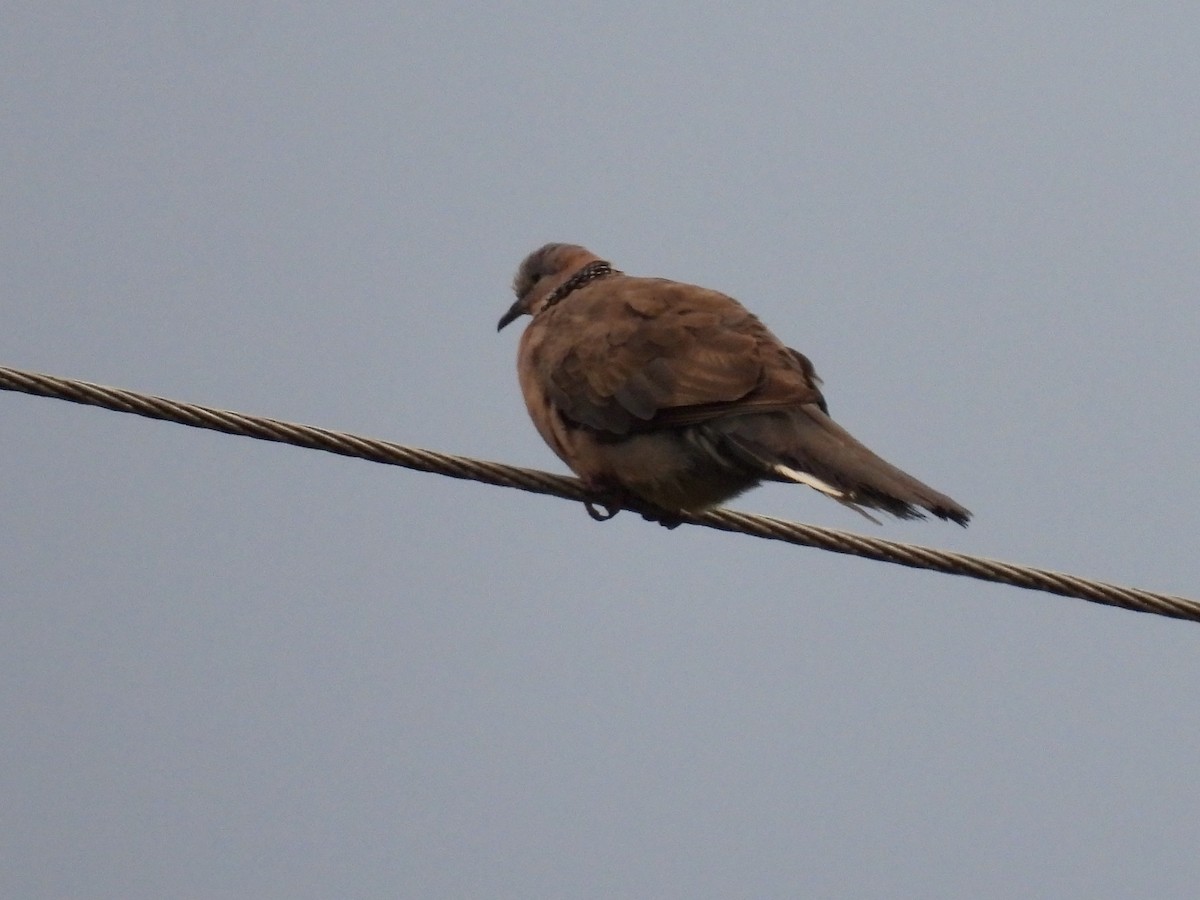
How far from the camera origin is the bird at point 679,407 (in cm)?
488

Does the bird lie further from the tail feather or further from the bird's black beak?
the bird's black beak

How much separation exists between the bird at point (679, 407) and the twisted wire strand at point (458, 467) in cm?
20

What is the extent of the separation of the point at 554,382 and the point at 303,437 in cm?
164

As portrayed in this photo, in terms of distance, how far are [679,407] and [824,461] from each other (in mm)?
611

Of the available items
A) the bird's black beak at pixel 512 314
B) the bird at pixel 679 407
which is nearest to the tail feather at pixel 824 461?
the bird at pixel 679 407

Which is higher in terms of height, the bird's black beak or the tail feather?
the bird's black beak

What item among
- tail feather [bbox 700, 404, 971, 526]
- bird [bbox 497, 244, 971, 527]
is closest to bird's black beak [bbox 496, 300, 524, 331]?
bird [bbox 497, 244, 971, 527]

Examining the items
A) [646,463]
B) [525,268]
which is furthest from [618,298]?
[525,268]

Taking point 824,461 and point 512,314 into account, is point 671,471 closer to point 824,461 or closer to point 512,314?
point 824,461

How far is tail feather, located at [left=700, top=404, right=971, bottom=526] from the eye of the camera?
439 cm

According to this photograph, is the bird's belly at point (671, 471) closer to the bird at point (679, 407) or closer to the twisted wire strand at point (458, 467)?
the bird at point (679, 407)

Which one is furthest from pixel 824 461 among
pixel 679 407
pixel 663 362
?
pixel 663 362

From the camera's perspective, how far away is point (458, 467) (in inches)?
172

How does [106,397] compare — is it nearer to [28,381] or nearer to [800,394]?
[28,381]
